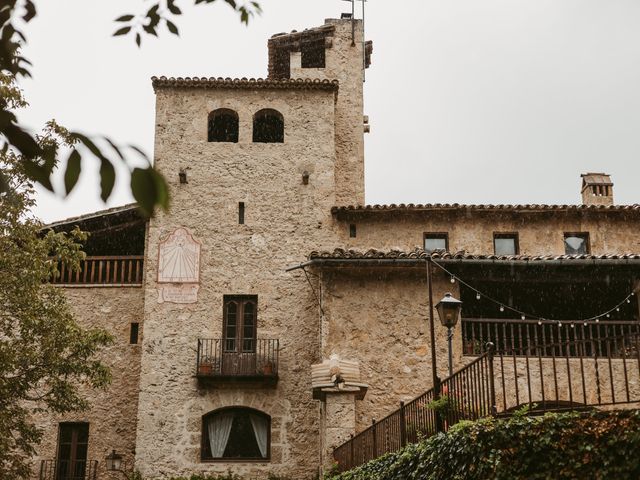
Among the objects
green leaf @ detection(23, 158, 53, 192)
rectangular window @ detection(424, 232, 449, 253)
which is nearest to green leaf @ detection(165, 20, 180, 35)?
green leaf @ detection(23, 158, 53, 192)

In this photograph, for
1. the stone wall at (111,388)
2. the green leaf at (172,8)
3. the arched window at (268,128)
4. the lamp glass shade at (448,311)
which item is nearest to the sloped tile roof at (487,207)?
the arched window at (268,128)

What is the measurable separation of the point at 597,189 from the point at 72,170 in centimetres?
2420

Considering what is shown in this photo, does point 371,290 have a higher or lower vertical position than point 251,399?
higher

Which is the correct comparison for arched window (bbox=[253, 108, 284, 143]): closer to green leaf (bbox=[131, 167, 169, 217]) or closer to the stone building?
the stone building

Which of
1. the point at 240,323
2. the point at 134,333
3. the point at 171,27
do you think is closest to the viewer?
the point at 171,27

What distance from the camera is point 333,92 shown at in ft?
73.5

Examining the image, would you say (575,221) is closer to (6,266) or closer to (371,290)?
(371,290)

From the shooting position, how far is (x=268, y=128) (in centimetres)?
2247

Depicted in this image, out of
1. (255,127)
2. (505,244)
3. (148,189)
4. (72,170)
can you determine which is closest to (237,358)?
(255,127)

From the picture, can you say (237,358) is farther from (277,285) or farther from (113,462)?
(113,462)

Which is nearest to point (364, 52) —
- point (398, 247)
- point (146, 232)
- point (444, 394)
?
point (398, 247)

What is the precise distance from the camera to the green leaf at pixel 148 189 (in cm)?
216

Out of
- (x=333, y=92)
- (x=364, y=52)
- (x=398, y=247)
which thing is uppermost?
(x=364, y=52)

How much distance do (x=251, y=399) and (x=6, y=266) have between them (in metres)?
6.24
